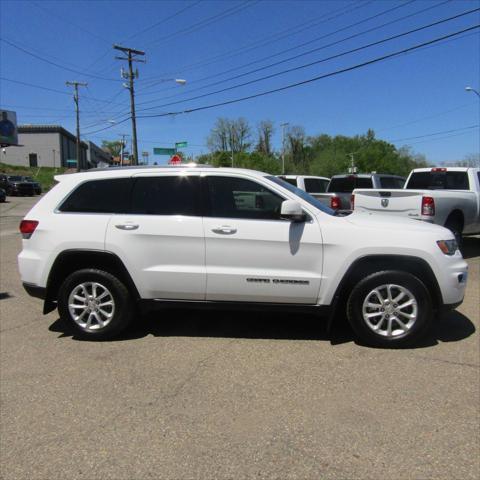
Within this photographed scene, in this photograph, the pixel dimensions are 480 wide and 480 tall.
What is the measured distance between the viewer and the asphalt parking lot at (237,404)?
2.63 m

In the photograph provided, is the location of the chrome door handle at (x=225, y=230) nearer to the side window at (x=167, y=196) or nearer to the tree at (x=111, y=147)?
the side window at (x=167, y=196)

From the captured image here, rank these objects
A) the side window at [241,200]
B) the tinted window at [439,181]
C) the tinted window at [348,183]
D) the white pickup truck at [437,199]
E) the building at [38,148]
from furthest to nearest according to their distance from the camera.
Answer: the building at [38,148] < the tinted window at [348,183] < the tinted window at [439,181] < the white pickup truck at [437,199] < the side window at [241,200]

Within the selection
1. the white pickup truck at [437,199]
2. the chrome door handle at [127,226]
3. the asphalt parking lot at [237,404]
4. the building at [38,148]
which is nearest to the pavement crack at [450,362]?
the asphalt parking lot at [237,404]

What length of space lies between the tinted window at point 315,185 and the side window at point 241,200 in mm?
8820

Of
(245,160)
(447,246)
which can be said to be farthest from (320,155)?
(447,246)

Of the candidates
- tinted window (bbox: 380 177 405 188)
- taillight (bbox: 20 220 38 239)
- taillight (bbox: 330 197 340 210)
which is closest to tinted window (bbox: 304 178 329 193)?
tinted window (bbox: 380 177 405 188)

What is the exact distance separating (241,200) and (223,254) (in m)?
0.60

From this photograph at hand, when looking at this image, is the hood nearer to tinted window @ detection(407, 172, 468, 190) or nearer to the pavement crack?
the pavement crack

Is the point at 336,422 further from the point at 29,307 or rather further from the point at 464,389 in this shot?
the point at 29,307

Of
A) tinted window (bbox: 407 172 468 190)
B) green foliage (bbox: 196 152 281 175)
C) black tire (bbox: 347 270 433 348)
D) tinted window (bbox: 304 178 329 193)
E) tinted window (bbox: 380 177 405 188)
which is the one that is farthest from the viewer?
green foliage (bbox: 196 152 281 175)

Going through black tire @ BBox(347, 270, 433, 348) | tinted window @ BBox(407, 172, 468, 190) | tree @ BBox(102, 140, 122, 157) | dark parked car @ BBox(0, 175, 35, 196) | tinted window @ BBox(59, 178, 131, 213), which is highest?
tree @ BBox(102, 140, 122, 157)

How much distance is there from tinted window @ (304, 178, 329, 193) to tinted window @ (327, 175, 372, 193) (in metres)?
0.81

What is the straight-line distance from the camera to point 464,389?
3512 millimetres

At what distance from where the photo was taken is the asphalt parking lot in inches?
104
